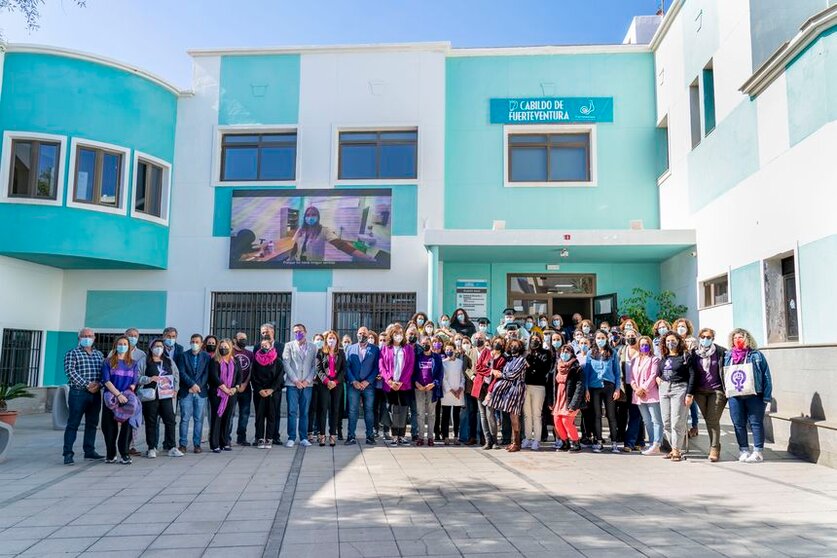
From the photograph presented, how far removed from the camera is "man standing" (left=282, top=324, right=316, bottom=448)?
31.8ft

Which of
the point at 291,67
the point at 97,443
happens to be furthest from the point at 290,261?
the point at 97,443

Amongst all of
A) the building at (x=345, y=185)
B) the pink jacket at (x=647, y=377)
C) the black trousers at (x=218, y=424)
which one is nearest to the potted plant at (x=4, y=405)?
the building at (x=345, y=185)

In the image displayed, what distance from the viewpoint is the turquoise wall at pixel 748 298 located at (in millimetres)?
10500

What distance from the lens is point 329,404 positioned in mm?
9945

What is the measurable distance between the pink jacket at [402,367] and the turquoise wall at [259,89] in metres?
8.03

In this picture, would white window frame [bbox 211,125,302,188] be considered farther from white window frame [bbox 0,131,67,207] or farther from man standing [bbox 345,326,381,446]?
man standing [bbox 345,326,381,446]

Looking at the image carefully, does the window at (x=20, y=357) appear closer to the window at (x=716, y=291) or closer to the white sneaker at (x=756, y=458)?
the white sneaker at (x=756, y=458)

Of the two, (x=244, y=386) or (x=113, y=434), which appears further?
(x=244, y=386)

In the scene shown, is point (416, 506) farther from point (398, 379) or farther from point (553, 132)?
point (553, 132)

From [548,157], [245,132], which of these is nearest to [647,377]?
[548,157]

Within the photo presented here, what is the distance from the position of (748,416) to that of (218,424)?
7.36 metres

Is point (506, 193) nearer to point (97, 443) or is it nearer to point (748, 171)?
point (748, 171)

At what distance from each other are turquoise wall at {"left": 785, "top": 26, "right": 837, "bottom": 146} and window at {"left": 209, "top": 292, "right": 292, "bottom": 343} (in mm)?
10767

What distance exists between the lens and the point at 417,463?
823cm
